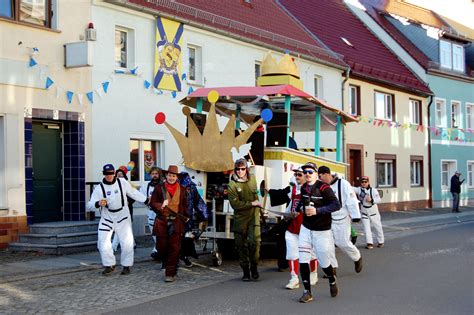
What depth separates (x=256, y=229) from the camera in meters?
10.5

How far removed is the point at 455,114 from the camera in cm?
3594

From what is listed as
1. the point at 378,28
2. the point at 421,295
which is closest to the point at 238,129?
the point at 421,295

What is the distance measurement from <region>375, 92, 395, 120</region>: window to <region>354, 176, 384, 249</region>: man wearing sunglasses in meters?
14.6

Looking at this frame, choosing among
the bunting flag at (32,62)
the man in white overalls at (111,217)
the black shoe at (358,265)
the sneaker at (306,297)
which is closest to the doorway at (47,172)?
the bunting flag at (32,62)

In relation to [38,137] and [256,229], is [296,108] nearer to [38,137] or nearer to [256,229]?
[256,229]

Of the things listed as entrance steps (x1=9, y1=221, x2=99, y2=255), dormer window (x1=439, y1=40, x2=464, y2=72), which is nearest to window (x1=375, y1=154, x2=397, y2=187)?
dormer window (x1=439, y1=40, x2=464, y2=72)

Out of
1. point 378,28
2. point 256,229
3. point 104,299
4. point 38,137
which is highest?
point 378,28

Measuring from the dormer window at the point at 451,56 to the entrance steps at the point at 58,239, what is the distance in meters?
24.9

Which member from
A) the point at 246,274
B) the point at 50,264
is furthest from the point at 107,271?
the point at 246,274

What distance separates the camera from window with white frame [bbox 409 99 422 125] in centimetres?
3294

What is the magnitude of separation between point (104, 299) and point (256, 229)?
2.59 meters

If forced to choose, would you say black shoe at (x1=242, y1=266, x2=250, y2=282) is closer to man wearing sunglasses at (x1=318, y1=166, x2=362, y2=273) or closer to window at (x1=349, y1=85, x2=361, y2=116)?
man wearing sunglasses at (x1=318, y1=166, x2=362, y2=273)

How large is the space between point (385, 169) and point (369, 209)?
1509 centimetres

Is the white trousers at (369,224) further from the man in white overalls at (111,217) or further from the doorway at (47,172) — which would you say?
the doorway at (47,172)
